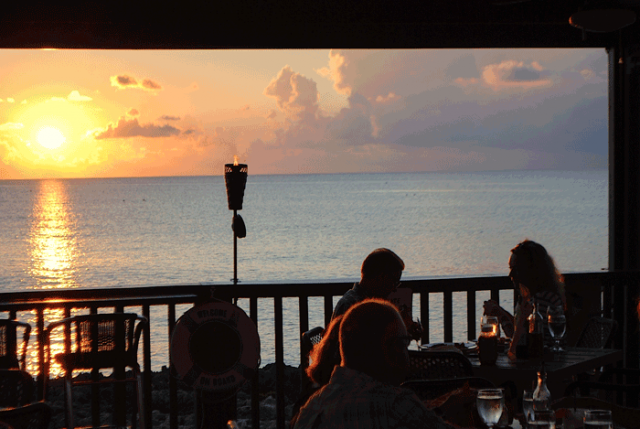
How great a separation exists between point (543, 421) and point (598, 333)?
2.08 meters

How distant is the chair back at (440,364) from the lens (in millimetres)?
A: 2705

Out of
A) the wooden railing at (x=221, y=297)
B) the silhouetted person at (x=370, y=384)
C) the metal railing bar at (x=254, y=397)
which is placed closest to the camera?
the silhouetted person at (x=370, y=384)

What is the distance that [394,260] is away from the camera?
11.2 feet

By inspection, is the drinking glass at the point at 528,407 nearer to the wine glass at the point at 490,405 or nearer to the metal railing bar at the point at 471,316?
the wine glass at the point at 490,405

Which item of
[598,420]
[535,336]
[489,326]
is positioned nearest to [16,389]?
[489,326]

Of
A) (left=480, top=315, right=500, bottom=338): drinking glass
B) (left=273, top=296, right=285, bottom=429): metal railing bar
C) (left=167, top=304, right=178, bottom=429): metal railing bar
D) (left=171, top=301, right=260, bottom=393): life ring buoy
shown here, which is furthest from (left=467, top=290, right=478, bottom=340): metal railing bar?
(left=167, top=304, right=178, bottom=429): metal railing bar

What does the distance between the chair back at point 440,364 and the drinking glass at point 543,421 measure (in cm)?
57

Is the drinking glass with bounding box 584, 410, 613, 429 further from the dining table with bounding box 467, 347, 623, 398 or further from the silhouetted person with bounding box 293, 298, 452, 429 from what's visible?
the dining table with bounding box 467, 347, 623, 398

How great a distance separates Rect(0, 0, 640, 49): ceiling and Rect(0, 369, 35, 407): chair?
90.7 inches

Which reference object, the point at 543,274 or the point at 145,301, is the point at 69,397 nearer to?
the point at 145,301

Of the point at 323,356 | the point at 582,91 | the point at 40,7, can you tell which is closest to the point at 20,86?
the point at 582,91

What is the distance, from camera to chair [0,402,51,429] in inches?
95.4

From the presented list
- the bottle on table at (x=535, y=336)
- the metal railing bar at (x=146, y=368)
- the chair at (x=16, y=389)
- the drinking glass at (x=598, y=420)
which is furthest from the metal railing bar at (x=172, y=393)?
the drinking glass at (x=598, y=420)

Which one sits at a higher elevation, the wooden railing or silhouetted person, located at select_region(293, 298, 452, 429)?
silhouetted person, located at select_region(293, 298, 452, 429)
